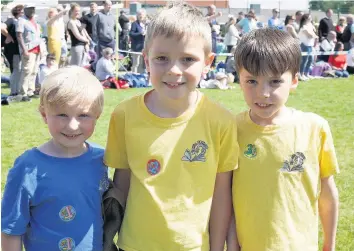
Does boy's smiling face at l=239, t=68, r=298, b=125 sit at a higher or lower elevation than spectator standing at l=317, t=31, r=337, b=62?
higher

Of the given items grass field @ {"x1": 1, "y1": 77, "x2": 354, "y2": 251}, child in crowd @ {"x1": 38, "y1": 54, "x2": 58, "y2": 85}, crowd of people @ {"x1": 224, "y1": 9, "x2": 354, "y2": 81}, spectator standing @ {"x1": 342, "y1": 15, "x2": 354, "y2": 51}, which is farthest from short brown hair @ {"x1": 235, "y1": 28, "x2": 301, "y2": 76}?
spectator standing @ {"x1": 342, "y1": 15, "x2": 354, "y2": 51}

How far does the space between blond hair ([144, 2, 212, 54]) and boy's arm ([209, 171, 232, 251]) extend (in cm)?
52

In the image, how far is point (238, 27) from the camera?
16.8 metres

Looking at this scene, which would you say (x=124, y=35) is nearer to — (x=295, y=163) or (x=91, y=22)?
(x=91, y=22)

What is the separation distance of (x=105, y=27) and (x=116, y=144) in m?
11.5

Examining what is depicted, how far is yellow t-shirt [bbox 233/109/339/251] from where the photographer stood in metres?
2.18

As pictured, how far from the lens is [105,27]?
13.4 meters

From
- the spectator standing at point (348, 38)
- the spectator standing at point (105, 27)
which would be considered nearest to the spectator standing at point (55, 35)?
the spectator standing at point (105, 27)

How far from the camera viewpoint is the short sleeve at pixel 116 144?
218 cm

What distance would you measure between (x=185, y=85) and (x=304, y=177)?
2.04 feet

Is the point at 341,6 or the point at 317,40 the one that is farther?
the point at 341,6

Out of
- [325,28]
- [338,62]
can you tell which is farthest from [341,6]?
[338,62]

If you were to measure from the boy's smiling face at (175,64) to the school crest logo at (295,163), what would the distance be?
1.61 ft

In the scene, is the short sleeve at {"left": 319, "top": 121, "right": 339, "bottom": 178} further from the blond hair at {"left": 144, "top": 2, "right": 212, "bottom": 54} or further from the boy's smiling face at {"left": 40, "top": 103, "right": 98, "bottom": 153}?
the boy's smiling face at {"left": 40, "top": 103, "right": 98, "bottom": 153}
